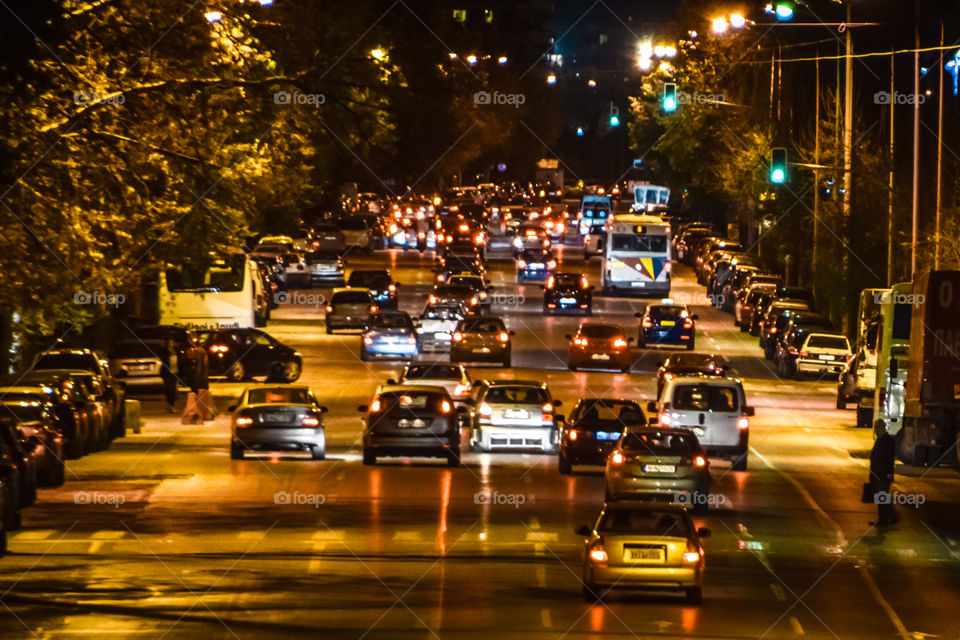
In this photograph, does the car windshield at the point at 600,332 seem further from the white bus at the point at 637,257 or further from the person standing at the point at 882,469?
the person standing at the point at 882,469

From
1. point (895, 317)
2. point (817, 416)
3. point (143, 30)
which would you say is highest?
point (143, 30)

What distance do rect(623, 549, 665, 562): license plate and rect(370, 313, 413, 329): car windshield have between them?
107ft

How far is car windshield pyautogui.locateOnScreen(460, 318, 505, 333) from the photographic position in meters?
48.6

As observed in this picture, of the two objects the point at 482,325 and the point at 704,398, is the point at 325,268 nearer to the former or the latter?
the point at 482,325

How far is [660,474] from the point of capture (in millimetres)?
24797

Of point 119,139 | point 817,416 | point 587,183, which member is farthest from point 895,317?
point 587,183

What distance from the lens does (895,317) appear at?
3397cm

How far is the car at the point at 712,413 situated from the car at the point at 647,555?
1254 centimetres

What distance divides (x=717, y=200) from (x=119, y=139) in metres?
76.1

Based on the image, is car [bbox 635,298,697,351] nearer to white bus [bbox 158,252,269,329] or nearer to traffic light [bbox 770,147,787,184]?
traffic light [bbox 770,147,787,184]

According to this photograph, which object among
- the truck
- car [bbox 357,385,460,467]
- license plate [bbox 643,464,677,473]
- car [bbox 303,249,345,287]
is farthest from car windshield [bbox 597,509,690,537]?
car [bbox 303,249,345,287]

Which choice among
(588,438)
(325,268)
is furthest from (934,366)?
(325,268)

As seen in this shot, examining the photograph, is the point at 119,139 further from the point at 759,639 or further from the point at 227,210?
the point at 759,639

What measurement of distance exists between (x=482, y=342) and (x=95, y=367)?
15.6m
